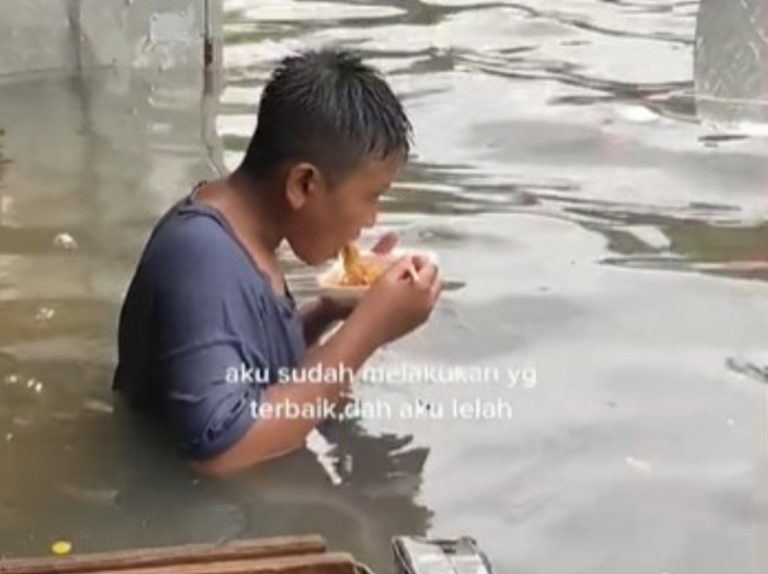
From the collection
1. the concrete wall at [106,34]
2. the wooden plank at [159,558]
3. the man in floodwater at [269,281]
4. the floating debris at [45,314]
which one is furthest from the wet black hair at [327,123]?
the concrete wall at [106,34]

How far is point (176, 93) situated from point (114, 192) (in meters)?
1.16

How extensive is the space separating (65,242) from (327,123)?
1240 millimetres

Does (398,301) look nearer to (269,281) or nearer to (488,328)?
(269,281)

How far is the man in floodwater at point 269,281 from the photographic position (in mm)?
2725

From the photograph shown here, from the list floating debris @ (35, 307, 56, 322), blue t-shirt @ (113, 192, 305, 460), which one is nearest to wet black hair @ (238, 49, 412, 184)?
blue t-shirt @ (113, 192, 305, 460)

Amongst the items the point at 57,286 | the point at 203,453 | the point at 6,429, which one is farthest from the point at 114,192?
the point at 203,453

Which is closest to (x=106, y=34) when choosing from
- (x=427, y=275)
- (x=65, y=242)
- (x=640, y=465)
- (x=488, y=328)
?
(x=65, y=242)

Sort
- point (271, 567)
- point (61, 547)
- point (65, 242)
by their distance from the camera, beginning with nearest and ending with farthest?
point (271, 567), point (61, 547), point (65, 242)

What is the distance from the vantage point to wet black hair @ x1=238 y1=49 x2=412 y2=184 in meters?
2.84

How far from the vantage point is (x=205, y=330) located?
8.91ft

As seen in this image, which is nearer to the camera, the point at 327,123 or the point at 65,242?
the point at 327,123

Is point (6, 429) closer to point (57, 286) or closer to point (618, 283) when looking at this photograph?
point (57, 286)

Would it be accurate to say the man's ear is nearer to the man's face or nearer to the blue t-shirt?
the man's face

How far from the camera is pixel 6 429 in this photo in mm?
3010
